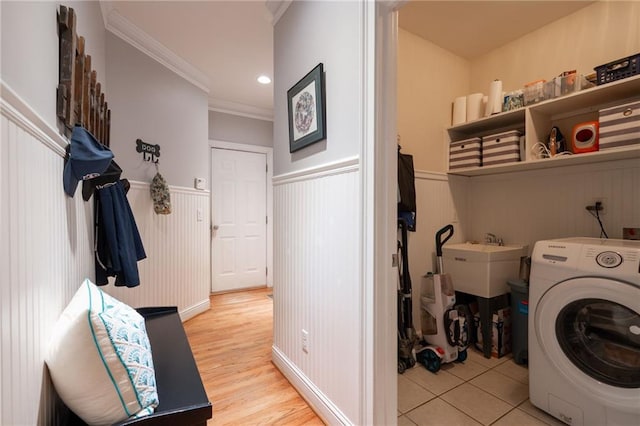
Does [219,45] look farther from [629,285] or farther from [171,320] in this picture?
[629,285]

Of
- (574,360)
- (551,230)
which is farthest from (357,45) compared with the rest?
(551,230)

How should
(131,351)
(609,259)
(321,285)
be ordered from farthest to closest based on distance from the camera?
(321,285), (609,259), (131,351)

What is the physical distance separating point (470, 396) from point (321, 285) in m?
1.19

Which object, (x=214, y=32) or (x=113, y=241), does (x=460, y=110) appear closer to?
(x=214, y=32)

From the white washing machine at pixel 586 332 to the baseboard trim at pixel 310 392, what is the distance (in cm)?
113

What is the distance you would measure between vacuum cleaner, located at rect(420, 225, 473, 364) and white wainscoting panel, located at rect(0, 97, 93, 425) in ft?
6.97

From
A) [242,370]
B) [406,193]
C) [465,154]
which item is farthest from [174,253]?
[465,154]

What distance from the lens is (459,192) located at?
272 centimetres

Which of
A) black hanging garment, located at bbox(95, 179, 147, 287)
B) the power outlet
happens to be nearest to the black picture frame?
black hanging garment, located at bbox(95, 179, 147, 287)

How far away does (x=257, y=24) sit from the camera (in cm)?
235

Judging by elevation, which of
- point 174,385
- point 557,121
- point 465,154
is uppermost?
point 557,121

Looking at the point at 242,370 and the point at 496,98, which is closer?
the point at 242,370

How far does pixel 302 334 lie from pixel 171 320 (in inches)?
32.7

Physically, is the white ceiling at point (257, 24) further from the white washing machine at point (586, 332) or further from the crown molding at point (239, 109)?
the white washing machine at point (586, 332)
